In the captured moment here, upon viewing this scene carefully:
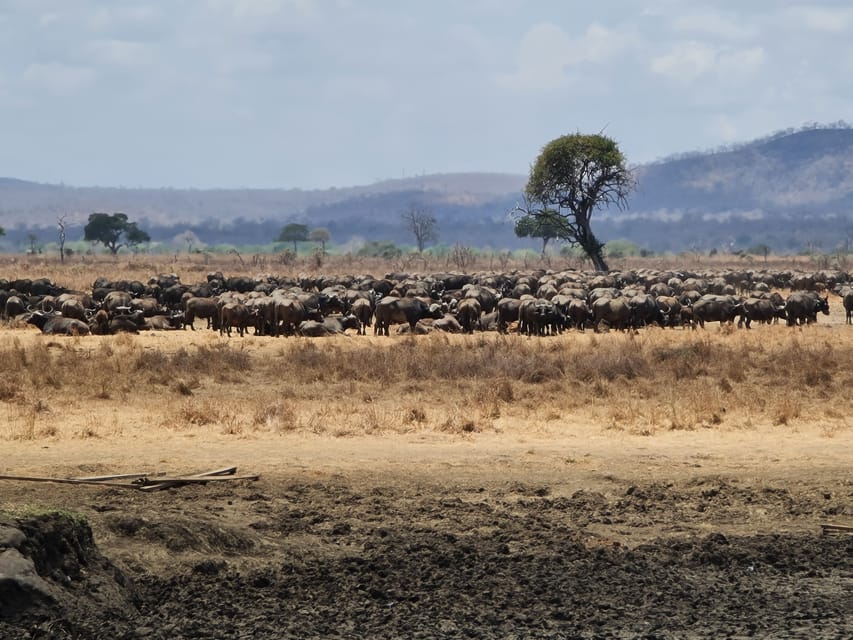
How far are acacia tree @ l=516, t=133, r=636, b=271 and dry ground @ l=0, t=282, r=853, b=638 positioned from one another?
47.6 meters

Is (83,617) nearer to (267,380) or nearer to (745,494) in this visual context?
(745,494)

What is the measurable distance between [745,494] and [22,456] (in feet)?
28.3

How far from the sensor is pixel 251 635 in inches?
365

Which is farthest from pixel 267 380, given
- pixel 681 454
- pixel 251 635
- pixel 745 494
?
pixel 251 635

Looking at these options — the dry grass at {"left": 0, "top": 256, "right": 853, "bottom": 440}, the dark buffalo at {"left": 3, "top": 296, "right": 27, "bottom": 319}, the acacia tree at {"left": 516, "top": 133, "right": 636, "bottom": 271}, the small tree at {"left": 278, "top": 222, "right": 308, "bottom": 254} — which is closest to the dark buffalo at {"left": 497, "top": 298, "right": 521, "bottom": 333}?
the dry grass at {"left": 0, "top": 256, "right": 853, "bottom": 440}

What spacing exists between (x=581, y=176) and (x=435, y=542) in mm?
61798

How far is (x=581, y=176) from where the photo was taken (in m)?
71.8

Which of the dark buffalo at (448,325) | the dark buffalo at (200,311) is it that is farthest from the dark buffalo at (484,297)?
the dark buffalo at (200,311)

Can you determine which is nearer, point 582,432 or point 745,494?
point 745,494

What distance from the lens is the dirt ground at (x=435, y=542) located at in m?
9.55

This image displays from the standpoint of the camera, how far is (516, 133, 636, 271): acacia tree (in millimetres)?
71188

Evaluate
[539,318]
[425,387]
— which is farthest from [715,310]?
[425,387]

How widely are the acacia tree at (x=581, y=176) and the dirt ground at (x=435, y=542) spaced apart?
56019 mm

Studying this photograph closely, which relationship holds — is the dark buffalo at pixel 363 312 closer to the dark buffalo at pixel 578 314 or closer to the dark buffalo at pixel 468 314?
the dark buffalo at pixel 468 314
